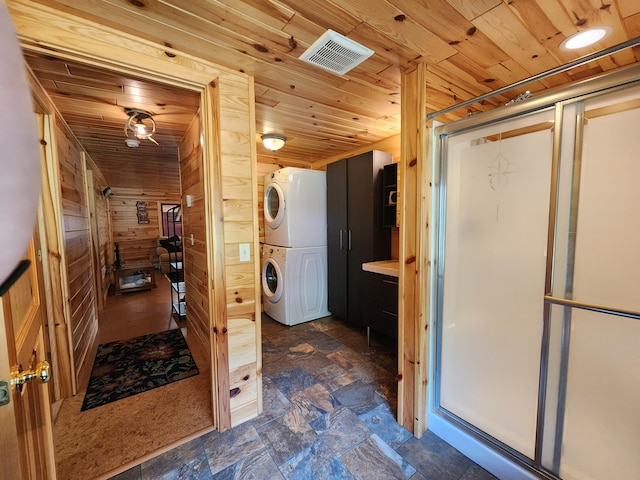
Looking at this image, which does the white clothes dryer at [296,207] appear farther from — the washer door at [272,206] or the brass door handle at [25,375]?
the brass door handle at [25,375]

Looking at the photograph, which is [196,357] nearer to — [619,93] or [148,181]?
[619,93]

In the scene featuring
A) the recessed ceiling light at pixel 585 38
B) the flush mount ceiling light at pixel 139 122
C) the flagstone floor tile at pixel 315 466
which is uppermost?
the recessed ceiling light at pixel 585 38

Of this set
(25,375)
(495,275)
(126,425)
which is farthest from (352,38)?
(126,425)

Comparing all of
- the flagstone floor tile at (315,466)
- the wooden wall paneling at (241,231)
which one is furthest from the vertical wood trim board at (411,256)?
the wooden wall paneling at (241,231)

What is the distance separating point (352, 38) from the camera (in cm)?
127

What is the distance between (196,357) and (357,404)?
61.7 inches

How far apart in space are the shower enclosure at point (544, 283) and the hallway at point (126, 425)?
5.30 feet

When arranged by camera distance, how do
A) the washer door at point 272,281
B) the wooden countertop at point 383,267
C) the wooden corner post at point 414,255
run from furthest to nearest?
1. the washer door at point 272,281
2. the wooden countertop at point 383,267
3. the wooden corner post at point 414,255

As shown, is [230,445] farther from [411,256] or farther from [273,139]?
[273,139]

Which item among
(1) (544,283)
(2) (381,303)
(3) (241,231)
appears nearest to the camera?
(1) (544,283)

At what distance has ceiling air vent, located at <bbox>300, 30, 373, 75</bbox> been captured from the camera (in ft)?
4.15

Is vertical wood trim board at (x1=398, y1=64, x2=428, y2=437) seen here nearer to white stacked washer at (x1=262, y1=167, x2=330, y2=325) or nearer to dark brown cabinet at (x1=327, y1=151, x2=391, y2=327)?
dark brown cabinet at (x1=327, y1=151, x2=391, y2=327)

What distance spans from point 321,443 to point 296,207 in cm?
223

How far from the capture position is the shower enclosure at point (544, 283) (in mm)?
1040
